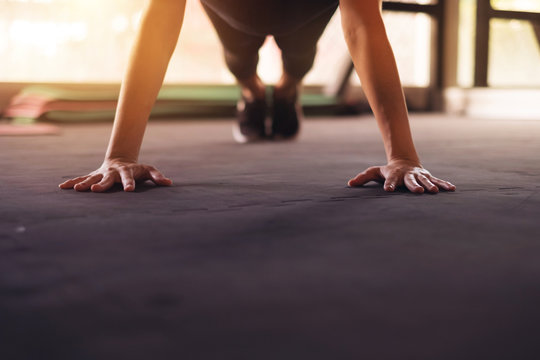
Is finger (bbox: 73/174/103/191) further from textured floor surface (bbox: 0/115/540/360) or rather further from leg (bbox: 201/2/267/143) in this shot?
leg (bbox: 201/2/267/143)

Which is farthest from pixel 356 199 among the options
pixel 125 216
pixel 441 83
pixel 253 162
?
pixel 441 83

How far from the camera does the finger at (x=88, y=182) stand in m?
1.11

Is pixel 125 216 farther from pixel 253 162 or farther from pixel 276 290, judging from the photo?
pixel 253 162

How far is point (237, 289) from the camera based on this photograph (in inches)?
21.2

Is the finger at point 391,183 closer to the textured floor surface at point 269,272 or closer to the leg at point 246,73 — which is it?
the textured floor surface at point 269,272

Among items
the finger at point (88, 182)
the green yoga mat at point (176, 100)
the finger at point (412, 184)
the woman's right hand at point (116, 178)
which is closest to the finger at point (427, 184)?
the finger at point (412, 184)

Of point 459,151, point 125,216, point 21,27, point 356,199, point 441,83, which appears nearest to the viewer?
point 125,216

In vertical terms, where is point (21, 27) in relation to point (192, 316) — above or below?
above

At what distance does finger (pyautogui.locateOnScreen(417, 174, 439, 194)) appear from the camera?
3.51 ft

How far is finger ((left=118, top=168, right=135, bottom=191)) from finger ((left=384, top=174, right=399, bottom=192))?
521mm

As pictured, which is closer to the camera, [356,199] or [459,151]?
[356,199]

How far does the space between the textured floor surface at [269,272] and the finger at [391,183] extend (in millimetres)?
24

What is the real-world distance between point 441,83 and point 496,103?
1164 mm

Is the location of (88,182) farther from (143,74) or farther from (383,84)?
(383,84)
